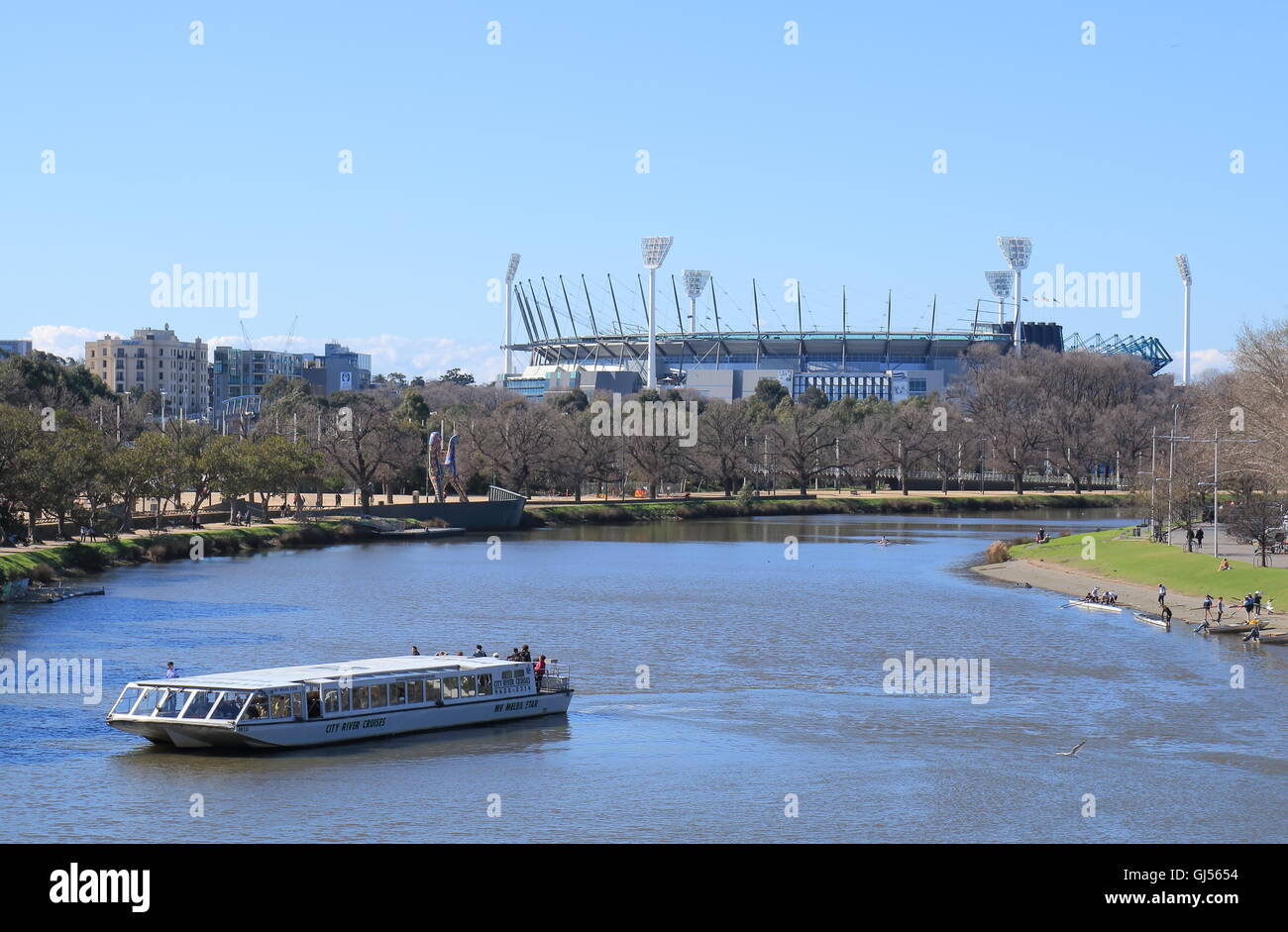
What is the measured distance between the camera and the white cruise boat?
147 ft

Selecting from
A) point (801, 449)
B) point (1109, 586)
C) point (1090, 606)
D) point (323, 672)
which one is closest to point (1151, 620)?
point (1090, 606)

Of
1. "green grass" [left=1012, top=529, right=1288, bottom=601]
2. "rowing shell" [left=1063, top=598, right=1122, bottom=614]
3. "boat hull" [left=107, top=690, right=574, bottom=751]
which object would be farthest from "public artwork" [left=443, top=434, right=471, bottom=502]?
"boat hull" [left=107, top=690, right=574, bottom=751]

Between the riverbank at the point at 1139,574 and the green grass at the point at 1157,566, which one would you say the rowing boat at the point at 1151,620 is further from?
the green grass at the point at 1157,566

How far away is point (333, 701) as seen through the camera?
4644 cm

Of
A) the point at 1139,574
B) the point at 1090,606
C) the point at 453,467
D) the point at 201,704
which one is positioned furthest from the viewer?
the point at 453,467

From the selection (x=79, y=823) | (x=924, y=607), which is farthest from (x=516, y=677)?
(x=924, y=607)

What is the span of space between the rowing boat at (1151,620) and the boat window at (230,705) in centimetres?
4717

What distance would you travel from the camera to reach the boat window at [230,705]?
146 feet

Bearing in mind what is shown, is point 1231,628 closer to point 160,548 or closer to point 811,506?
point 160,548

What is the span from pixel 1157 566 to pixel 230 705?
66.1m

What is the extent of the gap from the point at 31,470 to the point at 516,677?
51.3m

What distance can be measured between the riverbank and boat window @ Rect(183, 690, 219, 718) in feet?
158
